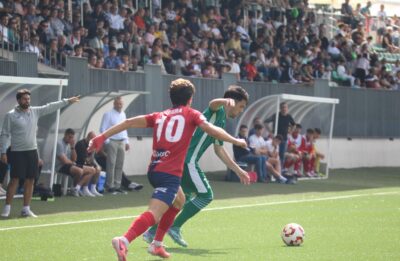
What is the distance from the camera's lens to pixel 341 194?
23.7m

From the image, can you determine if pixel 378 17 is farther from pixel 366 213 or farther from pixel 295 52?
pixel 366 213

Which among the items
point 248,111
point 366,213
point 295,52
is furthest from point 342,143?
point 366,213

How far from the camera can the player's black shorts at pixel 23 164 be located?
16828 mm

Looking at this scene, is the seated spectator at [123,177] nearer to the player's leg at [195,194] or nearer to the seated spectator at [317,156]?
the seated spectator at [317,156]

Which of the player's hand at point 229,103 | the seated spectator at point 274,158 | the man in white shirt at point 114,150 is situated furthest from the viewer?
the seated spectator at point 274,158

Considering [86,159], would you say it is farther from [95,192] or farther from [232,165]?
[232,165]

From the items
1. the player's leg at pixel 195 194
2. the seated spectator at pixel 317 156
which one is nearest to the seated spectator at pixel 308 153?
the seated spectator at pixel 317 156

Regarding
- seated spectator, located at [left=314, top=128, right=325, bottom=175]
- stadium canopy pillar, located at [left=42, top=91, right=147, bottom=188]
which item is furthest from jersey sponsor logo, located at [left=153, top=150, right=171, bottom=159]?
seated spectator, located at [left=314, top=128, right=325, bottom=175]

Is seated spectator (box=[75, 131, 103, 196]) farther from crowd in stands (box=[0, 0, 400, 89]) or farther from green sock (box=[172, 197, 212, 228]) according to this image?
green sock (box=[172, 197, 212, 228])

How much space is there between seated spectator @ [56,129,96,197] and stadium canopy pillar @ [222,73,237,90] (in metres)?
8.86

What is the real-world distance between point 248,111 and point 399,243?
50.4 ft

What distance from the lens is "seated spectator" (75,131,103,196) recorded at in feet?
70.3

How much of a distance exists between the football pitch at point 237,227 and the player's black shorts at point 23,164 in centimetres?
70

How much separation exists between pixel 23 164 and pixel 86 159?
4775 mm
